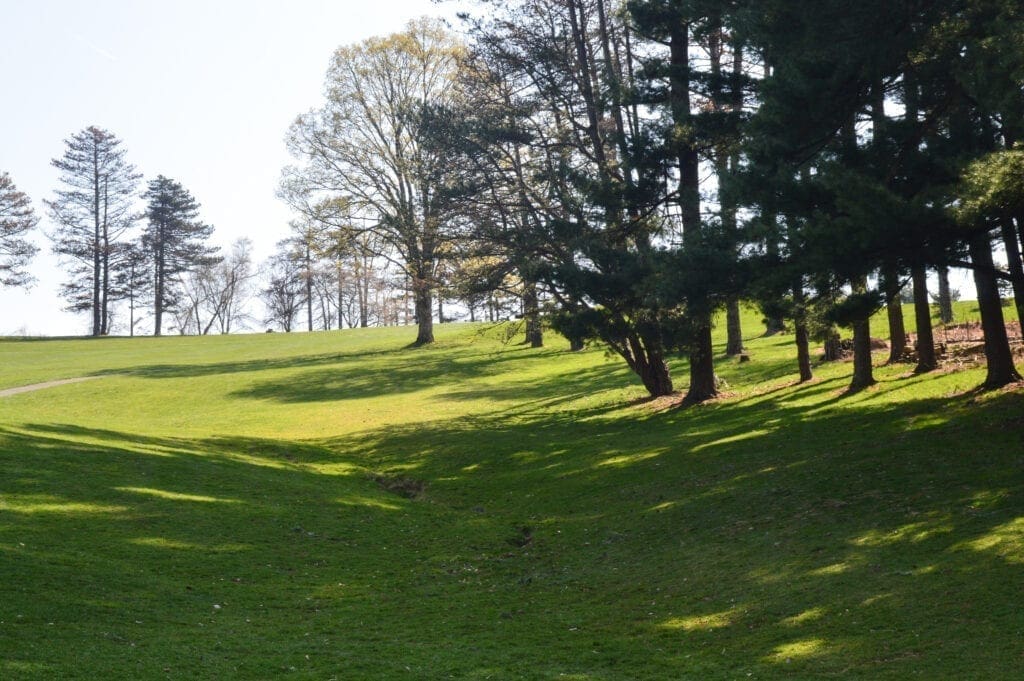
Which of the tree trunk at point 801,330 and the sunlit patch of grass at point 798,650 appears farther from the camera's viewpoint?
the tree trunk at point 801,330

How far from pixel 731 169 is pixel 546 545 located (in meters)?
7.31

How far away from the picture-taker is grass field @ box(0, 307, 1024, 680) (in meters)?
7.90

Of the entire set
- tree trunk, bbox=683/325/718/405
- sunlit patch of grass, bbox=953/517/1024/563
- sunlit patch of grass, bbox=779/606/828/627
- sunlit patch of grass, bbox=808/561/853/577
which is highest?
tree trunk, bbox=683/325/718/405

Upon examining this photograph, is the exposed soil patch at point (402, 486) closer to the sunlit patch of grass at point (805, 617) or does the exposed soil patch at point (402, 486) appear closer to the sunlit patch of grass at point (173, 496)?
the sunlit patch of grass at point (173, 496)

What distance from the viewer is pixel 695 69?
20672 mm

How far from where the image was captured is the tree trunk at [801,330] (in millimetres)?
17188

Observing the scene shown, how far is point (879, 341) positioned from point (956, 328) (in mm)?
2540

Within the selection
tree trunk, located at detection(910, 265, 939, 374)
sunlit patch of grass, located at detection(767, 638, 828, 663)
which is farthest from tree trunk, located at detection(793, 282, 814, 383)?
sunlit patch of grass, located at detection(767, 638, 828, 663)

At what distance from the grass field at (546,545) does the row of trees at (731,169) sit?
2.62 metres

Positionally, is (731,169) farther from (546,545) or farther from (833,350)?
(833,350)

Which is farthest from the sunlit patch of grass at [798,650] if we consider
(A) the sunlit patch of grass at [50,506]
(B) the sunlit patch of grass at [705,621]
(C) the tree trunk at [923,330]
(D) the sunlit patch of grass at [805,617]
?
(C) the tree trunk at [923,330]

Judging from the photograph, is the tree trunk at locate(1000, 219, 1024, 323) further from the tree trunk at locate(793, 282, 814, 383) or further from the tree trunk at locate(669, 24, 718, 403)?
the tree trunk at locate(669, 24, 718, 403)

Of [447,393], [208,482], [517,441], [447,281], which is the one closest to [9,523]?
[208,482]

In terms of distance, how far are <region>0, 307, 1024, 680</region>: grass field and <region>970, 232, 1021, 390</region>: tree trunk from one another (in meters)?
0.64
